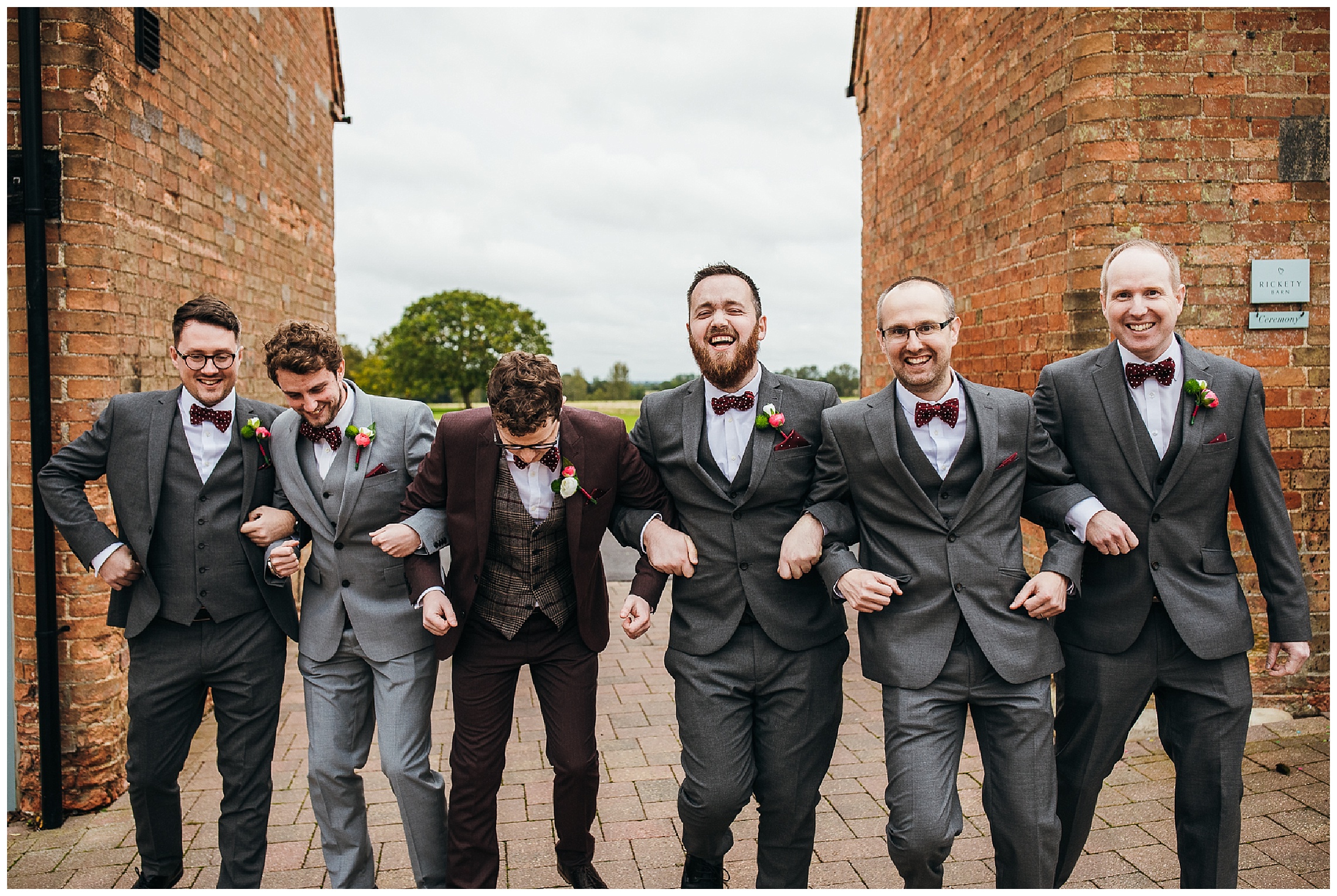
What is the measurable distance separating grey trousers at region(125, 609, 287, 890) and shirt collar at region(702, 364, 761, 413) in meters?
1.95

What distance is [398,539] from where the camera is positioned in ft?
9.64

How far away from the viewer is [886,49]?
744 centimetres

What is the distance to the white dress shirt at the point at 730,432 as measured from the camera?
305 centimetres

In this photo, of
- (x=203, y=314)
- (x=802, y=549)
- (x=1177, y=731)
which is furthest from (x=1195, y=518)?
(x=203, y=314)

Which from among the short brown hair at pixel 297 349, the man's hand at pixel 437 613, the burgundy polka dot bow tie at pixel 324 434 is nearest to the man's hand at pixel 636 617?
the man's hand at pixel 437 613

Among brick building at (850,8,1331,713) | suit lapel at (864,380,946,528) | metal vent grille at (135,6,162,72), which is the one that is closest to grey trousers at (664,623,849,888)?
suit lapel at (864,380,946,528)

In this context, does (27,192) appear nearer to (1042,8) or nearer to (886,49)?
(1042,8)

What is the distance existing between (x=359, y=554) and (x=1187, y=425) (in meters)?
2.95

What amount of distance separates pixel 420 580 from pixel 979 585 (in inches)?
76.6

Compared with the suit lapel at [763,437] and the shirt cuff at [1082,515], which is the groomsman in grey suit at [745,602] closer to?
the suit lapel at [763,437]

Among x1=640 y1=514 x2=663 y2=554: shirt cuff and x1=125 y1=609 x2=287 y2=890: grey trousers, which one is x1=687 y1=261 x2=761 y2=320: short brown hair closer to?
x1=640 y1=514 x2=663 y2=554: shirt cuff

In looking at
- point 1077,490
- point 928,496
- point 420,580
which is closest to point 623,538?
point 420,580

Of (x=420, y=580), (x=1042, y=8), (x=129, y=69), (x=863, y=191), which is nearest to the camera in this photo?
(x=420, y=580)

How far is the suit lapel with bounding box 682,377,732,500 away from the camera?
2982 mm
